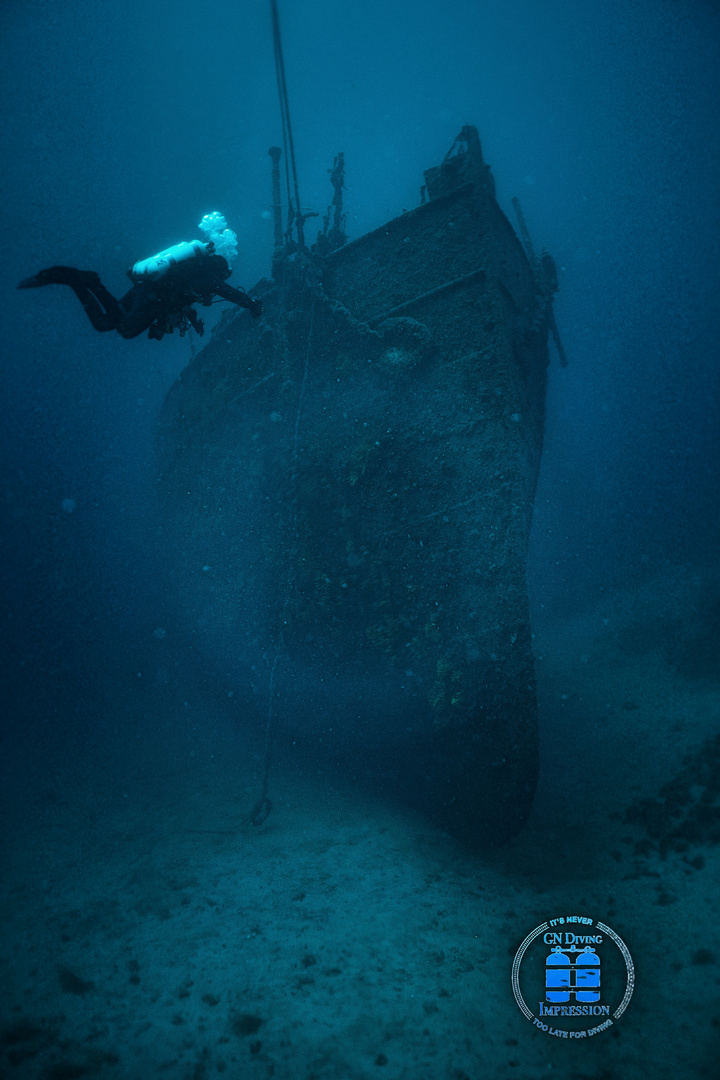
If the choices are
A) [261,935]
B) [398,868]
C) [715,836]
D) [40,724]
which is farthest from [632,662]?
[40,724]

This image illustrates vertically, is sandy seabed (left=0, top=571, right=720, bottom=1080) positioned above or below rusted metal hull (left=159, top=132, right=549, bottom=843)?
below

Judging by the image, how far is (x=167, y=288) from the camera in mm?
3389

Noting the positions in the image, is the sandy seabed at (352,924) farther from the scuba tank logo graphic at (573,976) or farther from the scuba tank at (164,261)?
the scuba tank at (164,261)

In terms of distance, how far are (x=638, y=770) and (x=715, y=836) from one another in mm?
1715

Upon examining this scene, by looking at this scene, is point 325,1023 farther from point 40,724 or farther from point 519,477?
point 40,724

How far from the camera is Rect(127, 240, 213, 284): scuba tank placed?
10.5ft

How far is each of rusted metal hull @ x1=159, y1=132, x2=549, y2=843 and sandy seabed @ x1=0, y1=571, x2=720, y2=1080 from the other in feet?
2.77

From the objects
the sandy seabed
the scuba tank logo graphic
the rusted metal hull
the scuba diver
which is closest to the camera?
the sandy seabed

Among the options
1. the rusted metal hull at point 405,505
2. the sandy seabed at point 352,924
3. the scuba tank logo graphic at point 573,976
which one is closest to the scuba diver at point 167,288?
the rusted metal hull at point 405,505

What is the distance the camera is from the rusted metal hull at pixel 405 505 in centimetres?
499

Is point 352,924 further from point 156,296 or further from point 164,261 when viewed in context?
point 164,261

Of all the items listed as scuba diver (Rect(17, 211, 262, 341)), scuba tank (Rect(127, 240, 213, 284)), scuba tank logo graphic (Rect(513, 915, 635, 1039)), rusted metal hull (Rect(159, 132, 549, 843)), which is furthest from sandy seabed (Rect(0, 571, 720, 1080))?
scuba tank (Rect(127, 240, 213, 284))

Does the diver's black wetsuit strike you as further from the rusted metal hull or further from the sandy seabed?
the sandy seabed

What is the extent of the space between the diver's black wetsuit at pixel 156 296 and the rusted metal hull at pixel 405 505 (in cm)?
297
